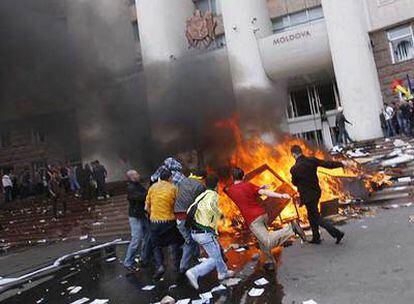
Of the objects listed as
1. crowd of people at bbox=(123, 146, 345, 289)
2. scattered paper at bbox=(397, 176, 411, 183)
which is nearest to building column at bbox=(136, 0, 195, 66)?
scattered paper at bbox=(397, 176, 411, 183)

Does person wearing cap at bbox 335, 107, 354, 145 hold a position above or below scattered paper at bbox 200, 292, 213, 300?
above

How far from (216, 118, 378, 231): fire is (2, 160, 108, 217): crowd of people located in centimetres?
510

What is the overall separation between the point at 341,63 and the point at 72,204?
1243 centimetres

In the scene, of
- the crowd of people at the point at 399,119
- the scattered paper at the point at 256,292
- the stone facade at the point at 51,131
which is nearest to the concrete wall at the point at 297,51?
the crowd of people at the point at 399,119

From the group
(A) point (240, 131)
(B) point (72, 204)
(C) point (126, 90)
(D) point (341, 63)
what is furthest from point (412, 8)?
(B) point (72, 204)

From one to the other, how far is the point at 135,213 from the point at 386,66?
16.7 metres

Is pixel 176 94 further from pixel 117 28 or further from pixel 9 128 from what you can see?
pixel 9 128

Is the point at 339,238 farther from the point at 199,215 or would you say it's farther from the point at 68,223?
the point at 68,223

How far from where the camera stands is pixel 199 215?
5.36 meters

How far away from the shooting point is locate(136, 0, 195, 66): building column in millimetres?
21141

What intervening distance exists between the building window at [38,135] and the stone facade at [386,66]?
1504cm

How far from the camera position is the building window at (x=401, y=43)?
763 inches

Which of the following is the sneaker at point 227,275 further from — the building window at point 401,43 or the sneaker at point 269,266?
the building window at point 401,43

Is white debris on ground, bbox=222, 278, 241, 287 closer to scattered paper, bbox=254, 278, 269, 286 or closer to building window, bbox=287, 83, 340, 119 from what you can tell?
scattered paper, bbox=254, 278, 269, 286
